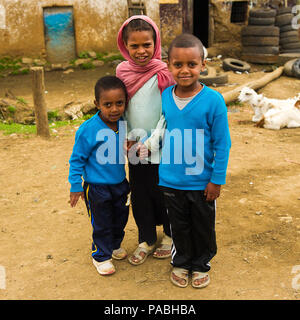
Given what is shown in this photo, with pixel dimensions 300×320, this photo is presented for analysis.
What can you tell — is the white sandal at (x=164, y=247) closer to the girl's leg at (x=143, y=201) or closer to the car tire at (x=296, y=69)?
the girl's leg at (x=143, y=201)

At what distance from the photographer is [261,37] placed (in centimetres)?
1069

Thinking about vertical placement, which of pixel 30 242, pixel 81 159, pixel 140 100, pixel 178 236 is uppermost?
pixel 140 100

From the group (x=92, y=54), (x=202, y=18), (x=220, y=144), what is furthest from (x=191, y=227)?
(x=202, y=18)

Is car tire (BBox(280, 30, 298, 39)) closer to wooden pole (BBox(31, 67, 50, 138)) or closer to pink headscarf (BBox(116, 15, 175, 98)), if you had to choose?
wooden pole (BBox(31, 67, 50, 138))

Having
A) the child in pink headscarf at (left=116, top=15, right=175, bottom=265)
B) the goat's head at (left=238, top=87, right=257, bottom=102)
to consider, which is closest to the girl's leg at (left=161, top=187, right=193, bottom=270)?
the child in pink headscarf at (left=116, top=15, right=175, bottom=265)

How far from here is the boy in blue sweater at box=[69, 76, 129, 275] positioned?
2.45 m

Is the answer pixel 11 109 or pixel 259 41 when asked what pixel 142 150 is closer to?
pixel 11 109

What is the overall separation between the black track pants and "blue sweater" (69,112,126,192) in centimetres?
13

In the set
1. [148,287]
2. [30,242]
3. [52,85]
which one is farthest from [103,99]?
[52,85]

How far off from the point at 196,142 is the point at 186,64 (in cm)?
45

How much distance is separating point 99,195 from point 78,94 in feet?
21.7

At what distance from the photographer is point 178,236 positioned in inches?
99.0

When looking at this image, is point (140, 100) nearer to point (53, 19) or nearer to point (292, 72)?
point (292, 72)

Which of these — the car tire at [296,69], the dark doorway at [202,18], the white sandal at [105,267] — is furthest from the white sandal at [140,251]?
the dark doorway at [202,18]
